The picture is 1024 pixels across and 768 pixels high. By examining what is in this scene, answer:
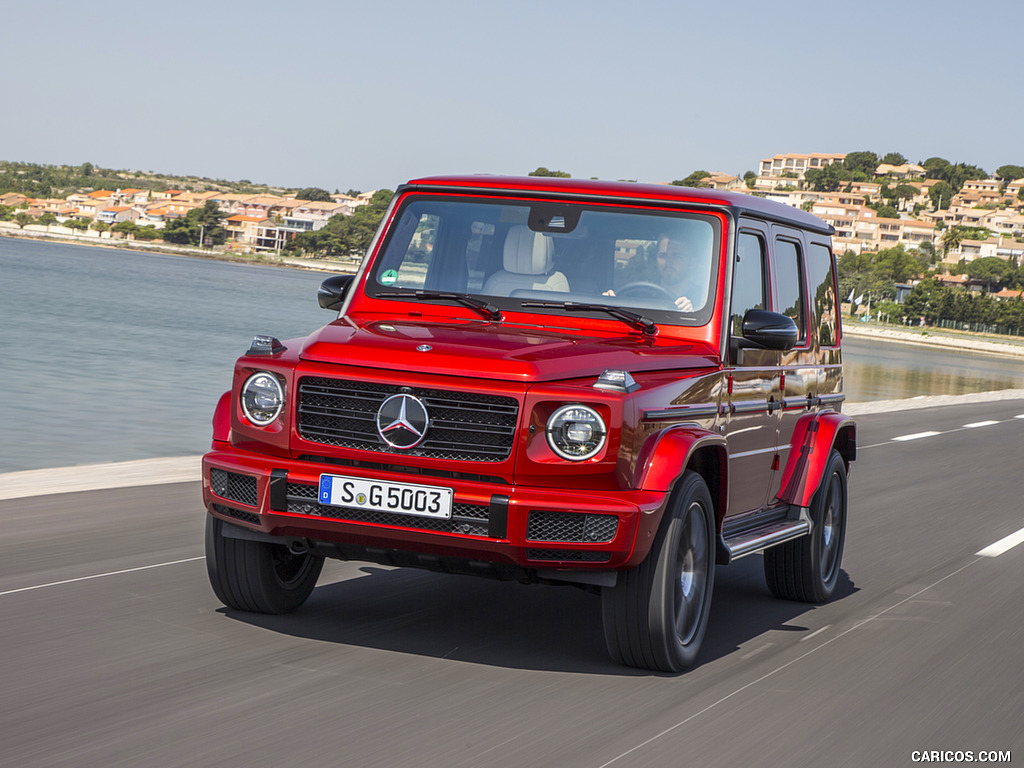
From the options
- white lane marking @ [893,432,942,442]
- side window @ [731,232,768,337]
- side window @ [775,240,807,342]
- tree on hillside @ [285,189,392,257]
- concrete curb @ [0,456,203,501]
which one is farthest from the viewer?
tree on hillside @ [285,189,392,257]

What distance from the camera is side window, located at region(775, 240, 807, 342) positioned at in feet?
22.2

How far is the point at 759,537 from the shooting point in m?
6.05

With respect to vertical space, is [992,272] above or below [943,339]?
above

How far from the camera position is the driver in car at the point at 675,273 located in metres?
5.93

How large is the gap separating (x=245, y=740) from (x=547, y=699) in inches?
46.3

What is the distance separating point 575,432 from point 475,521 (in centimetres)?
47

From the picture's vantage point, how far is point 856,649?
6.04 meters

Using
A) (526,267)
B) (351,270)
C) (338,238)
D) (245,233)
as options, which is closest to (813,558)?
(526,267)

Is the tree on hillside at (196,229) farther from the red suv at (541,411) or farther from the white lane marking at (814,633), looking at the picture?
the white lane marking at (814,633)

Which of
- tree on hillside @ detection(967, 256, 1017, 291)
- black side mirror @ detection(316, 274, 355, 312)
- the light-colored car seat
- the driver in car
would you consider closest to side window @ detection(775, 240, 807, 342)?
the driver in car

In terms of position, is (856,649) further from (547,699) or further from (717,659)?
(547,699)

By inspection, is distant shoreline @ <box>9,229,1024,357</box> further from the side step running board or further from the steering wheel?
the steering wheel

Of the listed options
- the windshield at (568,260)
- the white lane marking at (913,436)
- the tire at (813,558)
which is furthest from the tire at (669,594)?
the white lane marking at (913,436)

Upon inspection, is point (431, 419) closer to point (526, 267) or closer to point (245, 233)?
point (526, 267)
